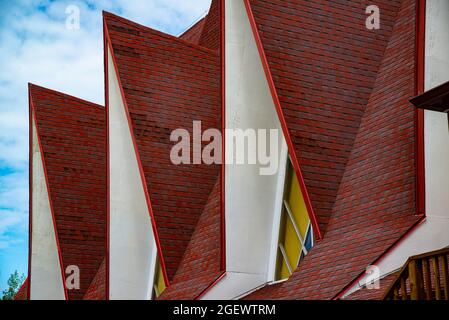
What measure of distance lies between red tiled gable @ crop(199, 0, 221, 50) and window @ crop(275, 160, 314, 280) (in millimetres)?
8065

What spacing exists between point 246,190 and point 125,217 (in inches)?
191

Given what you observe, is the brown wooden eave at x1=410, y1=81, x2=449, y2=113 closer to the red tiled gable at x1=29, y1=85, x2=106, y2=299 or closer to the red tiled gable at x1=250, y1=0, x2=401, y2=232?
the red tiled gable at x1=250, y1=0, x2=401, y2=232

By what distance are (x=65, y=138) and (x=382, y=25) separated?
36.1 feet

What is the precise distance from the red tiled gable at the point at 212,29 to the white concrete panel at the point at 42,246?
557 cm

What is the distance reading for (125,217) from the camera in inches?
746

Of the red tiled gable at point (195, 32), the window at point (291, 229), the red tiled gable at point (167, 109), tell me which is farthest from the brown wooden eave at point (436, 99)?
the red tiled gable at point (195, 32)

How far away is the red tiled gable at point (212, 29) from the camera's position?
884 inches

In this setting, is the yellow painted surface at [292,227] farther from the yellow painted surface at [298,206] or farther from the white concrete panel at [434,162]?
the white concrete panel at [434,162]

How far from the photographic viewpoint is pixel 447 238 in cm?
1093

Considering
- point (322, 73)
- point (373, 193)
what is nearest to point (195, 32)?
point (322, 73)

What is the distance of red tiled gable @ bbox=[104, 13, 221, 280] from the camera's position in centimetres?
1728
